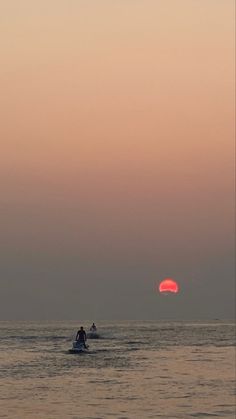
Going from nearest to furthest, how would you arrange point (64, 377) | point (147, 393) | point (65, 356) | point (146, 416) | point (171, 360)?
point (146, 416) → point (147, 393) → point (64, 377) → point (171, 360) → point (65, 356)

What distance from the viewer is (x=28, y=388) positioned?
3409 cm

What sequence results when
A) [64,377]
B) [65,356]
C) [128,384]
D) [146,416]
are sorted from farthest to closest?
[65,356] → [64,377] → [128,384] → [146,416]

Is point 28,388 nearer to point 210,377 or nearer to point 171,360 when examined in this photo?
point 210,377

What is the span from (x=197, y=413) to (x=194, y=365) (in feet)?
71.7

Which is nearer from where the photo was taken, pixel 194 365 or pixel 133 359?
pixel 194 365

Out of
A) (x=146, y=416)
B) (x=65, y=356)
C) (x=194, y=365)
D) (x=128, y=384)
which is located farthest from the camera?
(x=65, y=356)

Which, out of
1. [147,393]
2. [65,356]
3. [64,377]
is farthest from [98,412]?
[65,356]

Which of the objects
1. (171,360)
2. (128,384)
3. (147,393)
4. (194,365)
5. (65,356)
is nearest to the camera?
(147,393)

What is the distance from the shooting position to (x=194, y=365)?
159ft

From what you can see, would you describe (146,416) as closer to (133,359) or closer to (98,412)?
(98,412)

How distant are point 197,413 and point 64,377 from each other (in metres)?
13.9

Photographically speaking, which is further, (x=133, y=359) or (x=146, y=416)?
(x=133, y=359)

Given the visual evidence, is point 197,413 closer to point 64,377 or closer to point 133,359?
point 64,377

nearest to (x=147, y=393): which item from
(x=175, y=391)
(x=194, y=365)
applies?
(x=175, y=391)
